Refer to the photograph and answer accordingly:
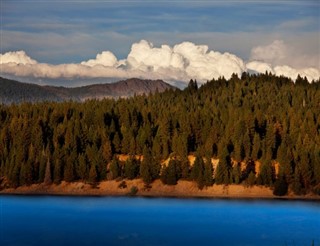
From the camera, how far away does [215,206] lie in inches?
5817

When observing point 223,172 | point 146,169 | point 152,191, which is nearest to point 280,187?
point 223,172

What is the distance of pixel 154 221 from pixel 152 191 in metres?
44.3

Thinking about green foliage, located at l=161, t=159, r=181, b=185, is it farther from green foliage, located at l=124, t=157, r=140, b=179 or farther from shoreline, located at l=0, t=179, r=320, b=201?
green foliage, located at l=124, t=157, r=140, b=179

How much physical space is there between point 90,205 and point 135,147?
140 ft

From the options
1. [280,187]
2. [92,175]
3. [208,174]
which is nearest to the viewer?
[280,187]

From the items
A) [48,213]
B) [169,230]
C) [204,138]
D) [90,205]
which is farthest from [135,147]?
[169,230]

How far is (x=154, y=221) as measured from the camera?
127 m

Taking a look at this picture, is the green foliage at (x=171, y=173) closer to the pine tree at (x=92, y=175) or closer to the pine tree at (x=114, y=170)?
the pine tree at (x=114, y=170)

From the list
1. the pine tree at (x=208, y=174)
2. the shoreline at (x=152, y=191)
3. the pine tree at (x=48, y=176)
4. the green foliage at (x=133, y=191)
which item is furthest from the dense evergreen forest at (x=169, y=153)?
the green foliage at (x=133, y=191)

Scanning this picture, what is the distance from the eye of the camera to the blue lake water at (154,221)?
108688 millimetres

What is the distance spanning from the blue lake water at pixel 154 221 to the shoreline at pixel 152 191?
23.1ft

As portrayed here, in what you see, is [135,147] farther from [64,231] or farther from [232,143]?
[64,231]

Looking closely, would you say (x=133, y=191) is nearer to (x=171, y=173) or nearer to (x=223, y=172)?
(x=171, y=173)

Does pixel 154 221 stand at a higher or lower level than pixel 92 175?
lower
